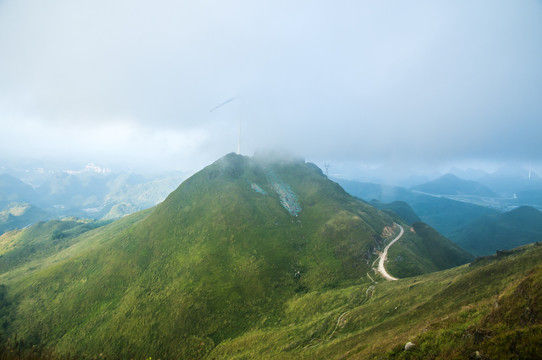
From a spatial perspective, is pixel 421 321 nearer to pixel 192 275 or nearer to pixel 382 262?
pixel 382 262

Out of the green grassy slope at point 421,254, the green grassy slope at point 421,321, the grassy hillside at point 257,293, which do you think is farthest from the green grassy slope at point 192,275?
the green grassy slope at point 421,321

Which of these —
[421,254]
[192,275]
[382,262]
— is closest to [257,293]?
[192,275]

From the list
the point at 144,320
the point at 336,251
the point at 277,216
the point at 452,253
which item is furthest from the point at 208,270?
the point at 452,253

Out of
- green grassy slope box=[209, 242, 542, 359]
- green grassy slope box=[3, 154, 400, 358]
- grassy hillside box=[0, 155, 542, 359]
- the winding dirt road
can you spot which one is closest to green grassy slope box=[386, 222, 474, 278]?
the winding dirt road

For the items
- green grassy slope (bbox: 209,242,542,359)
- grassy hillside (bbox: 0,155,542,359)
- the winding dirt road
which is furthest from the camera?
the winding dirt road

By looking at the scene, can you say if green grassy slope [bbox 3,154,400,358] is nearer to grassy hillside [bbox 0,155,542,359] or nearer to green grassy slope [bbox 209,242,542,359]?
grassy hillside [bbox 0,155,542,359]

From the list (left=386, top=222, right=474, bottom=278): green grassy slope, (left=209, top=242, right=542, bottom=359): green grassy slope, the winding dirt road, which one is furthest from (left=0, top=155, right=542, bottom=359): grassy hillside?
the winding dirt road

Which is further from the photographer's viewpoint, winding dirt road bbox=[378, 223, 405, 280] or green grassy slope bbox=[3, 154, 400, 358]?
winding dirt road bbox=[378, 223, 405, 280]

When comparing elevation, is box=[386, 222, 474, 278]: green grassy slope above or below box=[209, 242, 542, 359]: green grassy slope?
below

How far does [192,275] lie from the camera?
379 feet

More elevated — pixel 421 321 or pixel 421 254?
pixel 421 321

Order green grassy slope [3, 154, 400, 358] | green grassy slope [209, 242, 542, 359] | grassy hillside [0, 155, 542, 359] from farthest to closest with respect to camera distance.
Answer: green grassy slope [3, 154, 400, 358] → grassy hillside [0, 155, 542, 359] → green grassy slope [209, 242, 542, 359]

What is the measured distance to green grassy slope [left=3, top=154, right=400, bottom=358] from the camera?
93.9 meters

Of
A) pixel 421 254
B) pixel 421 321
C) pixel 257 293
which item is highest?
pixel 421 321
